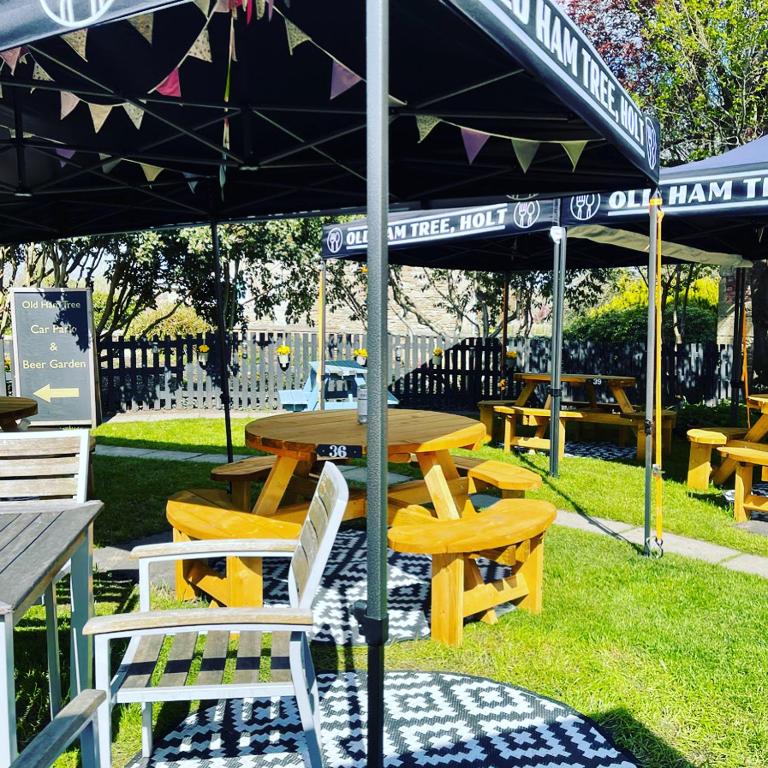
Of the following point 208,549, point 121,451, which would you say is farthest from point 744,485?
point 121,451

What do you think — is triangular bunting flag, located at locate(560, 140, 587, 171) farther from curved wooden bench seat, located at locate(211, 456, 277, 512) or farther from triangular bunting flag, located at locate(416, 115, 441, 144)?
curved wooden bench seat, located at locate(211, 456, 277, 512)

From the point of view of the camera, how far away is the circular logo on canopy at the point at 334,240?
25.8 feet

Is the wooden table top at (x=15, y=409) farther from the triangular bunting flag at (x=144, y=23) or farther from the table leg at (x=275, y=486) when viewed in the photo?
the triangular bunting flag at (x=144, y=23)

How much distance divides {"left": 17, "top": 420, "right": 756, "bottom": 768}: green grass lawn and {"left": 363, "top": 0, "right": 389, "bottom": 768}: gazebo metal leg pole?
1113mm

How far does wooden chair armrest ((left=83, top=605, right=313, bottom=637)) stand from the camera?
5.85 ft

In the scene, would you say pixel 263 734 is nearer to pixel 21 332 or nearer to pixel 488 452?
pixel 488 452

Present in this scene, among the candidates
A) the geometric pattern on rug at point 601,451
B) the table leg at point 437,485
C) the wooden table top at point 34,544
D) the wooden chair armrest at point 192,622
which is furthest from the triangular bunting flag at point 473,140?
the geometric pattern on rug at point 601,451

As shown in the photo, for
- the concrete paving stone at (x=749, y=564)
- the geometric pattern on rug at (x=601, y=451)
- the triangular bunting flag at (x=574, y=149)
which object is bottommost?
the concrete paving stone at (x=749, y=564)

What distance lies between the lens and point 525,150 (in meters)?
3.71

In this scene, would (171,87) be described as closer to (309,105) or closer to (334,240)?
(309,105)

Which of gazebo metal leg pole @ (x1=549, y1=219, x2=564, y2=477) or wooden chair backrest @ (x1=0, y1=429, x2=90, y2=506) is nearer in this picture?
wooden chair backrest @ (x1=0, y1=429, x2=90, y2=506)

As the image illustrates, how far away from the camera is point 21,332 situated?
30.3 ft

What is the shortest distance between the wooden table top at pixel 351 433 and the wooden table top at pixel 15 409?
2.15m

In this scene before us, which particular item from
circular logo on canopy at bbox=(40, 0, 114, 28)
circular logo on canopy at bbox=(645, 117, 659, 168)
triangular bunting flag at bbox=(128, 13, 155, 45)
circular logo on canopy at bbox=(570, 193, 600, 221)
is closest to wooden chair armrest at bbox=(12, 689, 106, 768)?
circular logo on canopy at bbox=(40, 0, 114, 28)
